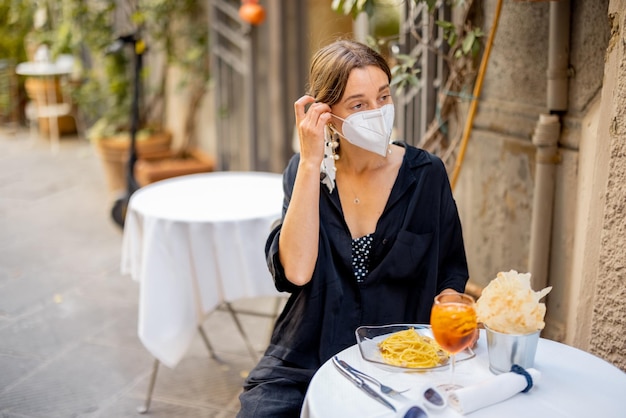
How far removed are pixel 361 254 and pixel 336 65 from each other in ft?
1.88

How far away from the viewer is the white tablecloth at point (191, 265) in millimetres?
3146

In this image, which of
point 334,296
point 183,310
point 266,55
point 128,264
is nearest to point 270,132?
point 266,55

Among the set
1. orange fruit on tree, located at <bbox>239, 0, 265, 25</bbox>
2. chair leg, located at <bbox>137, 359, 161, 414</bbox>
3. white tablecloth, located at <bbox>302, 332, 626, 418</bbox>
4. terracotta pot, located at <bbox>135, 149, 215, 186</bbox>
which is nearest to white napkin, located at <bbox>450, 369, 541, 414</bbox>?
white tablecloth, located at <bbox>302, 332, 626, 418</bbox>

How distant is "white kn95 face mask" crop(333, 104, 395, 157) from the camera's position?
214cm

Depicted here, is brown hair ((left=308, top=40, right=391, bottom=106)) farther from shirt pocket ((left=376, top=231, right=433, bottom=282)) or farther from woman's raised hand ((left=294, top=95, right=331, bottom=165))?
shirt pocket ((left=376, top=231, right=433, bottom=282))

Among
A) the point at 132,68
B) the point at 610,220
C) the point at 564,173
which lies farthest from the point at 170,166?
the point at 610,220

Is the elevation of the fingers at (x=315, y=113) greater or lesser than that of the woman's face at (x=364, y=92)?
lesser

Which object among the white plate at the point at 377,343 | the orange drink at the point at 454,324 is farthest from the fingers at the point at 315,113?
the orange drink at the point at 454,324

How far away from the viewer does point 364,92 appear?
2.15 meters

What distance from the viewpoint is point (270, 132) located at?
19.4 ft

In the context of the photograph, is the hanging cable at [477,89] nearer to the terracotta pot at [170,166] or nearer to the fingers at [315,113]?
the fingers at [315,113]

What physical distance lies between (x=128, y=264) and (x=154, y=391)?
24.8 inches

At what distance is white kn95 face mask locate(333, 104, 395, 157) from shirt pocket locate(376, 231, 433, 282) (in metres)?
0.29

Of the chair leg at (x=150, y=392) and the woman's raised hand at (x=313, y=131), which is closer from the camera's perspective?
the woman's raised hand at (x=313, y=131)
